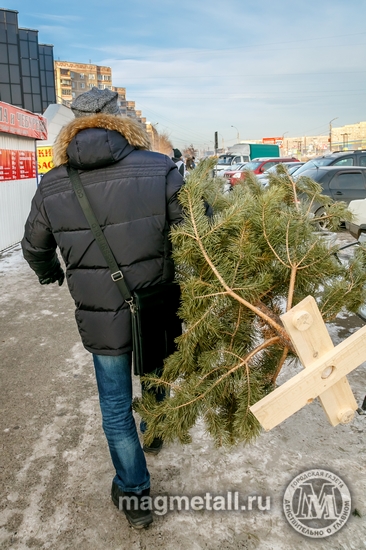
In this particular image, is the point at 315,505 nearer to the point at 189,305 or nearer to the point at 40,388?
the point at 189,305

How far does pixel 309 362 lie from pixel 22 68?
137 ft

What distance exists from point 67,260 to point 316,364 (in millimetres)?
1101

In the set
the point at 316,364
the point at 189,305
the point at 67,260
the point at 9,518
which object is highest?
the point at 67,260

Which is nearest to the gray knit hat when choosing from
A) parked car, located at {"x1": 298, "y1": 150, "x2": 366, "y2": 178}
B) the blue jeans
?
the blue jeans

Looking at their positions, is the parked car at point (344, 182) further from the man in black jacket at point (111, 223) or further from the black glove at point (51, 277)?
the man in black jacket at point (111, 223)

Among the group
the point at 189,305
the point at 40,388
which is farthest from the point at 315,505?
the point at 40,388

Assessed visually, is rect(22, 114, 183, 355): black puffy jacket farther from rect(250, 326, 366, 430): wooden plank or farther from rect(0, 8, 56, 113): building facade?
rect(0, 8, 56, 113): building facade

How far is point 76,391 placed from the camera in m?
3.28

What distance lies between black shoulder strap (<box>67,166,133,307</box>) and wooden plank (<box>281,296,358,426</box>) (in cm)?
73

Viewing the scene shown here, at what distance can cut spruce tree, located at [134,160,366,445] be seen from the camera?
1.62 m

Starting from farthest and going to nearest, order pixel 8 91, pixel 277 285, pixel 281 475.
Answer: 1. pixel 8 91
2. pixel 281 475
3. pixel 277 285

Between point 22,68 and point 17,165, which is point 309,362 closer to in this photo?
point 17,165

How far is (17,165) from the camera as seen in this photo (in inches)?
367

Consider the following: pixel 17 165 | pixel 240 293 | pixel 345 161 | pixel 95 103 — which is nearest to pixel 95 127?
pixel 95 103
